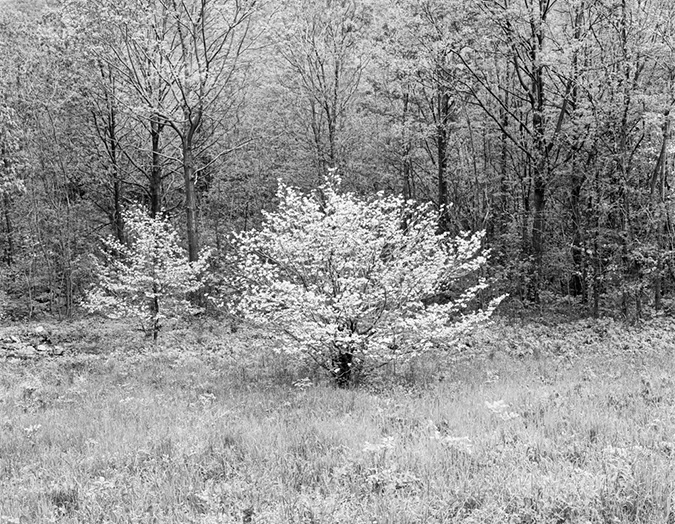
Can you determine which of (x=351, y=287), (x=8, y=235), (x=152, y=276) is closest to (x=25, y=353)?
(x=152, y=276)

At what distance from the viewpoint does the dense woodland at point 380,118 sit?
14062 mm

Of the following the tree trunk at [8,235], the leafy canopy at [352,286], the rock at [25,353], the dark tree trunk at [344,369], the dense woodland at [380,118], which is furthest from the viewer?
the tree trunk at [8,235]

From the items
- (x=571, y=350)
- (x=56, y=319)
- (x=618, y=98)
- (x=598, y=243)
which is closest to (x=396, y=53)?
(x=618, y=98)

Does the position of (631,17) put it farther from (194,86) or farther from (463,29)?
(194,86)

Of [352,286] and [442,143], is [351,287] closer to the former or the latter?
[352,286]

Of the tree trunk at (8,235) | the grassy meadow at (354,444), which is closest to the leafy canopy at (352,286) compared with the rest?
the grassy meadow at (354,444)

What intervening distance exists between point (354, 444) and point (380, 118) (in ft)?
72.0

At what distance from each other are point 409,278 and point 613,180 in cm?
900

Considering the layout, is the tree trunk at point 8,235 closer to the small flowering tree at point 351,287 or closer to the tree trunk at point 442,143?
the tree trunk at point 442,143

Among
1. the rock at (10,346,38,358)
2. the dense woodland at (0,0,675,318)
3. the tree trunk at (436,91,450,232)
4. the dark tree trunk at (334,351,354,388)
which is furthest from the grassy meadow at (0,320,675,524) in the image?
the tree trunk at (436,91,450,232)

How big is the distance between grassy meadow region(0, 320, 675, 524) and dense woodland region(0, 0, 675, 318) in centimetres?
536

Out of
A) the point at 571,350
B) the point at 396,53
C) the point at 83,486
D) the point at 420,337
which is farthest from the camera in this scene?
the point at 396,53

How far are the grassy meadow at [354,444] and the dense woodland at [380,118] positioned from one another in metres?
5.36

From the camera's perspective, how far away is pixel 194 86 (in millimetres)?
16594
